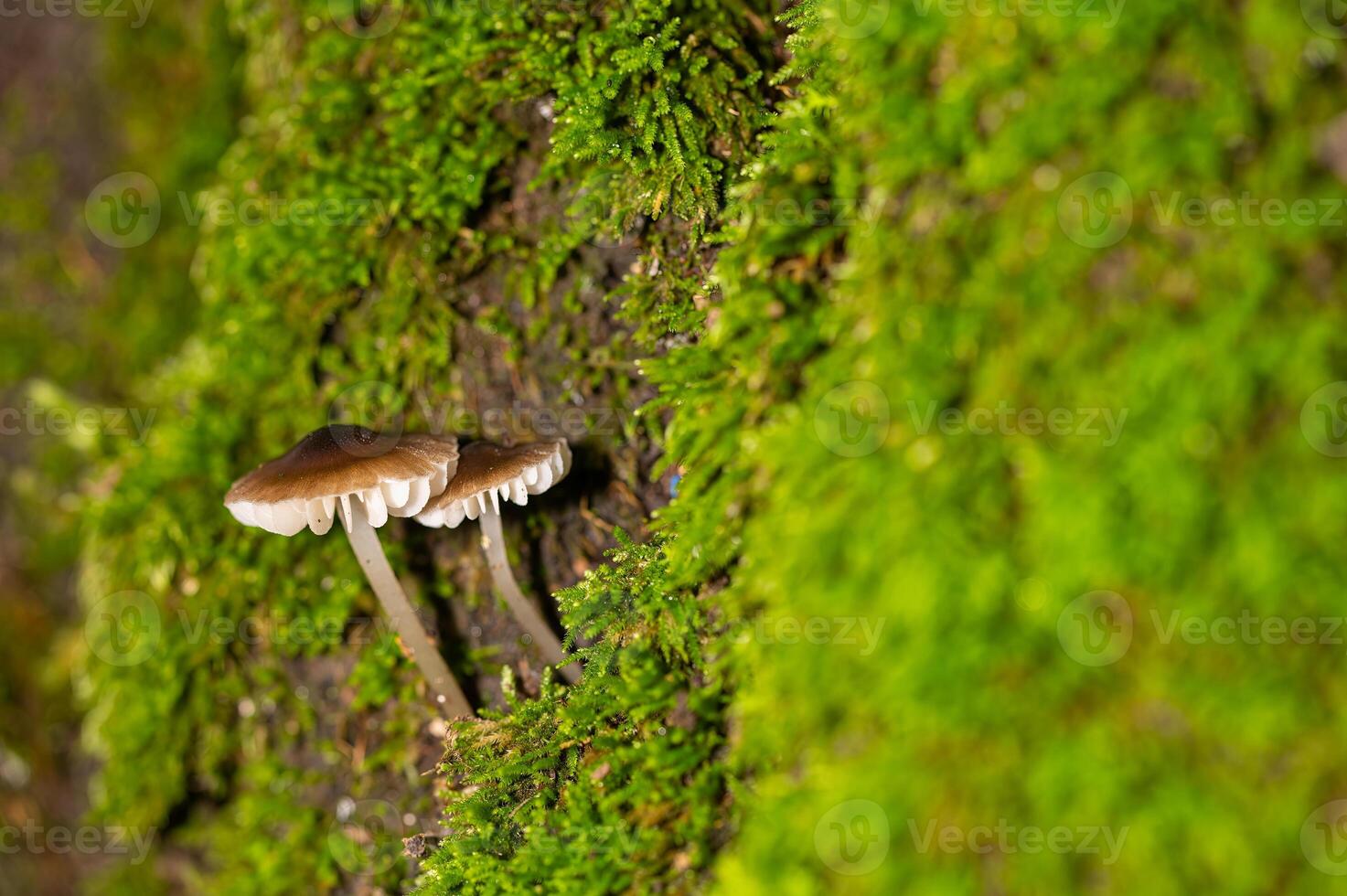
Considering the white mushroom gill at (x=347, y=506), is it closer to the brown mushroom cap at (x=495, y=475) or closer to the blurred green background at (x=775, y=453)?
the brown mushroom cap at (x=495, y=475)

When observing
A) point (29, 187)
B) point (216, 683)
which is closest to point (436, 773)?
point (216, 683)

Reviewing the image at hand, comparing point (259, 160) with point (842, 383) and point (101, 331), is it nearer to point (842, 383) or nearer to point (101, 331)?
point (101, 331)

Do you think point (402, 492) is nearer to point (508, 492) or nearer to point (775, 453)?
point (508, 492)

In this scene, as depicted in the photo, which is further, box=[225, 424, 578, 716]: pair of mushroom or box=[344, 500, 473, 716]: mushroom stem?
box=[344, 500, 473, 716]: mushroom stem

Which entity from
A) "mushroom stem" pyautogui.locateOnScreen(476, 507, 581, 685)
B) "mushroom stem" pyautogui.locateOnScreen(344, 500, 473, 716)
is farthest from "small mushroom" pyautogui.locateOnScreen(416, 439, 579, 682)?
"mushroom stem" pyautogui.locateOnScreen(344, 500, 473, 716)

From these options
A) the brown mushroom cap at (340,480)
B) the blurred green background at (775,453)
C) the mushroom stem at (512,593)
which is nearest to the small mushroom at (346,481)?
the brown mushroom cap at (340,480)

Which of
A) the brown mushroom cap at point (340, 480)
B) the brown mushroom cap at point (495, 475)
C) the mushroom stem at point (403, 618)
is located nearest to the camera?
the brown mushroom cap at point (340, 480)

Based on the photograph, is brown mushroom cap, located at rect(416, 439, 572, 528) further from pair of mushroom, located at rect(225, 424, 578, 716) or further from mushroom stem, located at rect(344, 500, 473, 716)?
mushroom stem, located at rect(344, 500, 473, 716)

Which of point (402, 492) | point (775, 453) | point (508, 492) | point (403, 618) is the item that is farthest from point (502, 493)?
point (775, 453)
